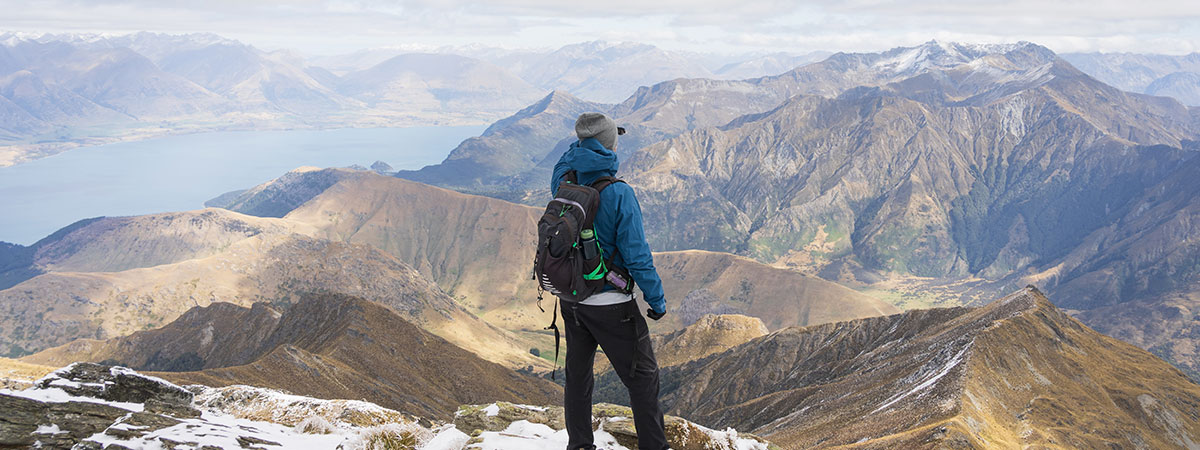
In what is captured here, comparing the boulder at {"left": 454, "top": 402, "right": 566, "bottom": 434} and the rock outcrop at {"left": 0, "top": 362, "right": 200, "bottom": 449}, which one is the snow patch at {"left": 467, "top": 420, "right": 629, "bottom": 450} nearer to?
the boulder at {"left": 454, "top": 402, "right": 566, "bottom": 434}

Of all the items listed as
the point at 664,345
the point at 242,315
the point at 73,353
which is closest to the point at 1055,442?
the point at 664,345

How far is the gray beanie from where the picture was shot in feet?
30.3

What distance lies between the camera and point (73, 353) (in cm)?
9300

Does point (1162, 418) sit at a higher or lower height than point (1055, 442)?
lower

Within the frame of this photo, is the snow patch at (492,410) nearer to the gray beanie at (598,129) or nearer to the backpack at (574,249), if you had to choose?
the backpack at (574,249)

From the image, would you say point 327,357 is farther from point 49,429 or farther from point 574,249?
point 574,249

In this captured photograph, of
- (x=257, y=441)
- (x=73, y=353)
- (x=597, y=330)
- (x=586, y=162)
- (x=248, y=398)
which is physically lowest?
(x=73, y=353)

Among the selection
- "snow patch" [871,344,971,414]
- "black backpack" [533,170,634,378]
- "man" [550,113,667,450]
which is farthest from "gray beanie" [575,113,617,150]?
"snow patch" [871,344,971,414]

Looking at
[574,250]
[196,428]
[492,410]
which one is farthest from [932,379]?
[196,428]

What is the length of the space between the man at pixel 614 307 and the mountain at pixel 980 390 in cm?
2241

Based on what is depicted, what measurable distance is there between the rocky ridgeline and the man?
143cm

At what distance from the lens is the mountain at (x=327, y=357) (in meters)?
49.8

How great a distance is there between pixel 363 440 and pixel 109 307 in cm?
18012

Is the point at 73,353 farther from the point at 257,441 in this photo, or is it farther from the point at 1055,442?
the point at 1055,442
